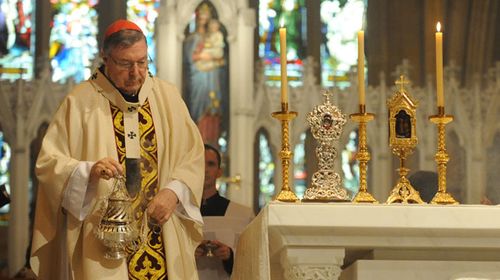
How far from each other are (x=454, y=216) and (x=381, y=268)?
12.9 inches

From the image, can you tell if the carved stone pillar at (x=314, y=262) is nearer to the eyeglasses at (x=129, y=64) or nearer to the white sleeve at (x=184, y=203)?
the white sleeve at (x=184, y=203)

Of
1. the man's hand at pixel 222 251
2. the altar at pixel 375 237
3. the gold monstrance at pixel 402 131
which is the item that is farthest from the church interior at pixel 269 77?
the altar at pixel 375 237

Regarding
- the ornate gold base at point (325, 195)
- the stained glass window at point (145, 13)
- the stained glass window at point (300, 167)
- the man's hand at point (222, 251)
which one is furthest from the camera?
the stained glass window at point (145, 13)

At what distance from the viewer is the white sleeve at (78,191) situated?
482 cm

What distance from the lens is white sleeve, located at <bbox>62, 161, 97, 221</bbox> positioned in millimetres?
4816

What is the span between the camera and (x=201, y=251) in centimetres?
645

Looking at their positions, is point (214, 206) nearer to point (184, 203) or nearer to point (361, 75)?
point (184, 203)

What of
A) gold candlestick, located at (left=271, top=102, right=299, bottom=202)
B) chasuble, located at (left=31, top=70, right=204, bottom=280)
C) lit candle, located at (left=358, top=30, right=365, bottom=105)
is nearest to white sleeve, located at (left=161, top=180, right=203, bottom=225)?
chasuble, located at (left=31, top=70, right=204, bottom=280)

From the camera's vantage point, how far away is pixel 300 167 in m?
12.8

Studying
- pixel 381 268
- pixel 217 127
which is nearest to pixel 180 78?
pixel 217 127

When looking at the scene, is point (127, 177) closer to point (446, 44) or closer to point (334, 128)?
point (334, 128)

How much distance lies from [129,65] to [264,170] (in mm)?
7773

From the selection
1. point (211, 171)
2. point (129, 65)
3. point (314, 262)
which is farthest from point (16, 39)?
point (314, 262)

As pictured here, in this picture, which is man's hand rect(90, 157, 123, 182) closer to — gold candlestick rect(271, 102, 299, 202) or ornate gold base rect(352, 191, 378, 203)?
gold candlestick rect(271, 102, 299, 202)
